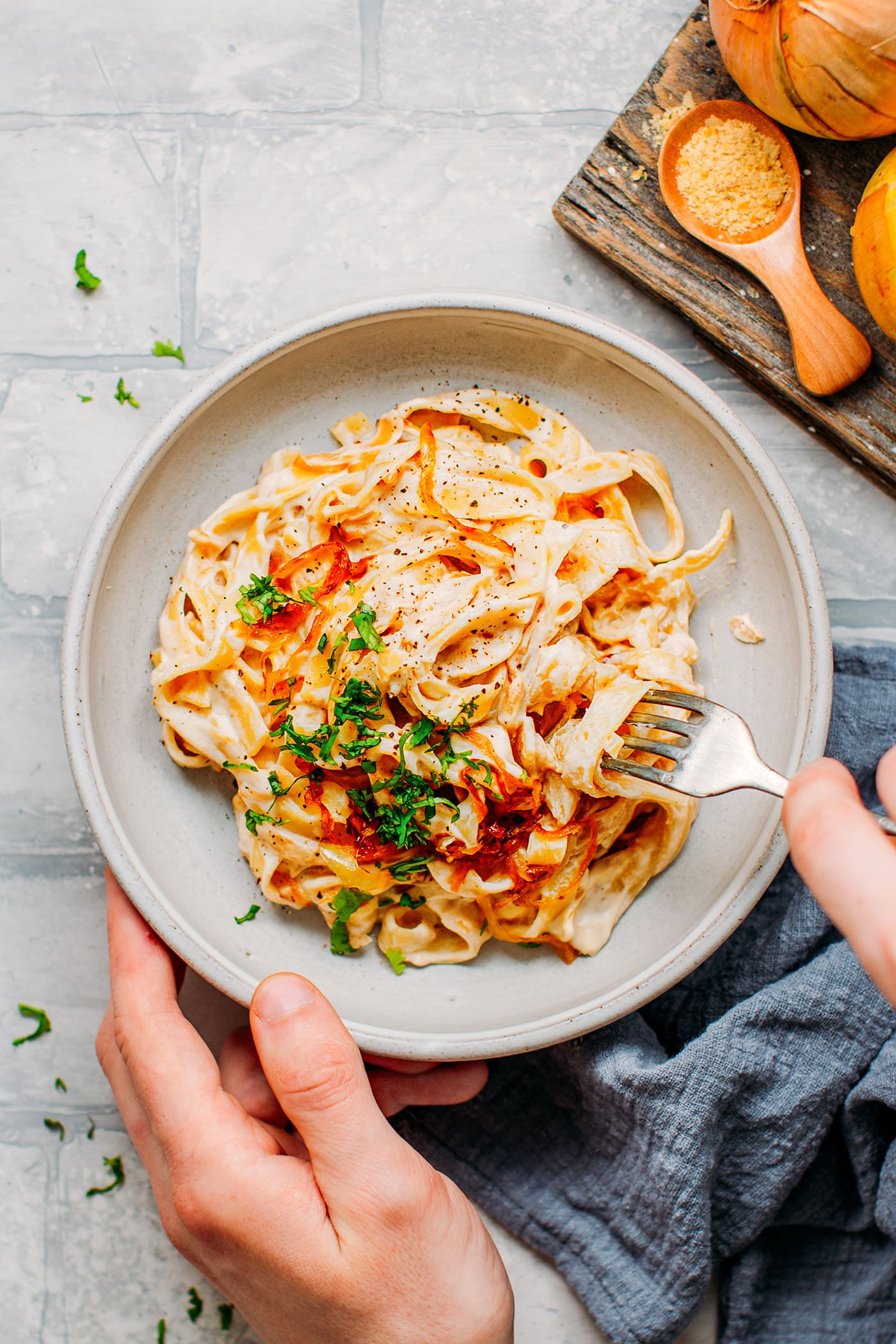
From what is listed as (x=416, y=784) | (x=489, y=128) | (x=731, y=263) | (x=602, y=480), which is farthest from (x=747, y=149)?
(x=416, y=784)

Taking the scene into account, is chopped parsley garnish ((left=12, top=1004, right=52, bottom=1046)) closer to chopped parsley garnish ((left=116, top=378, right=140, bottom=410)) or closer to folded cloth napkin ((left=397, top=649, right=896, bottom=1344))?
folded cloth napkin ((left=397, top=649, right=896, bottom=1344))

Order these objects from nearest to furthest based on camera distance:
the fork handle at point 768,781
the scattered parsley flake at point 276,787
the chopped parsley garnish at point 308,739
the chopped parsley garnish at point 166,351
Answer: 1. the fork handle at point 768,781
2. the chopped parsley garnish at point 308,739
3. the scattered parsley flake at point 276,787
4. the chopped parsley garnish at point 166,351

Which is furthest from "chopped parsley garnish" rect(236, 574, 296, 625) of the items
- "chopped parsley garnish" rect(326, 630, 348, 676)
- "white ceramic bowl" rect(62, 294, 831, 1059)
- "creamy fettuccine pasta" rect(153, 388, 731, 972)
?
"white ceramic bowl" rect(62, 294, 831, 1059)

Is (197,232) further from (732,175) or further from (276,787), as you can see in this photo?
(276,787)

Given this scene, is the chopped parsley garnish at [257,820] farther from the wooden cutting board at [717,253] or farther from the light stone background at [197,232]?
the wooden cutting board at [717,253]

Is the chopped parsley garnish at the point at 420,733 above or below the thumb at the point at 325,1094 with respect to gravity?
above

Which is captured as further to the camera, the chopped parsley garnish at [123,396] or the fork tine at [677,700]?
A: the chopped parsley garnish at [123,396]

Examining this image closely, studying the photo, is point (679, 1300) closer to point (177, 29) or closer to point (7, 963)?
point (7, 963)

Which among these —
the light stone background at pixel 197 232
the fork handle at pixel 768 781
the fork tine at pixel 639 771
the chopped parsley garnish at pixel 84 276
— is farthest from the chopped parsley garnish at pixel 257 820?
the chopped parsley garnish at pixel 84 276
